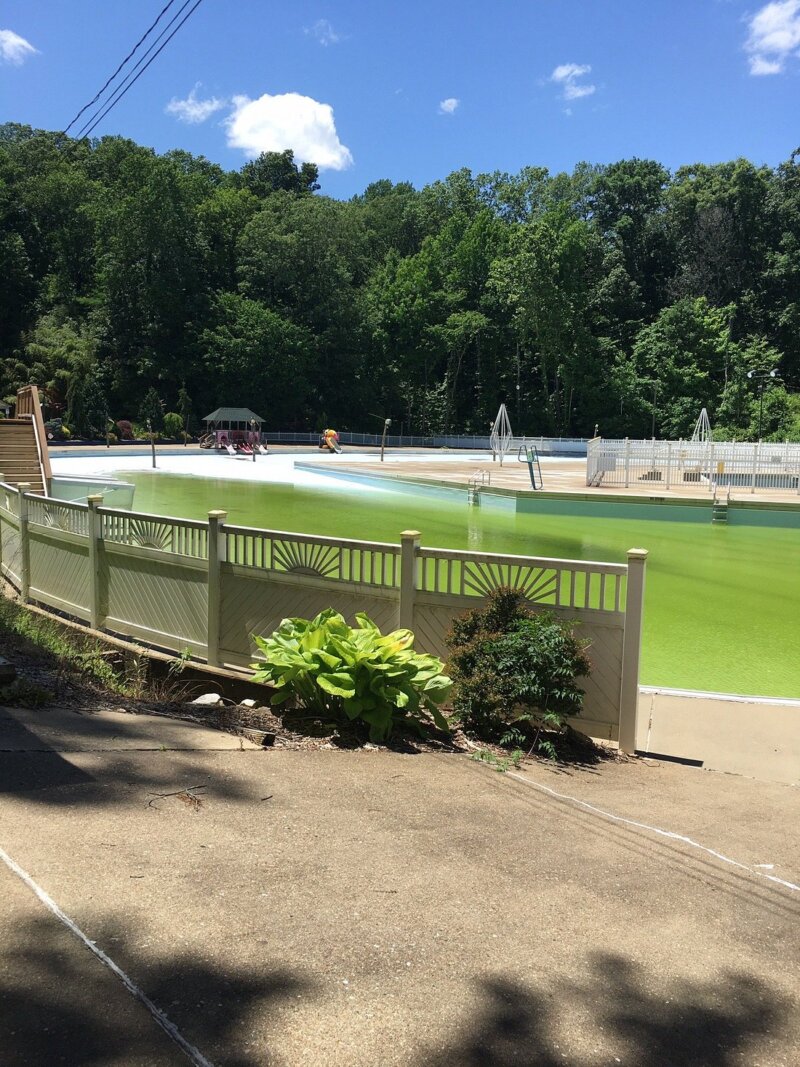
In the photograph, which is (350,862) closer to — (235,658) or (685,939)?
(685,939)

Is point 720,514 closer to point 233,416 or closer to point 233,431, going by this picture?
point 233,416

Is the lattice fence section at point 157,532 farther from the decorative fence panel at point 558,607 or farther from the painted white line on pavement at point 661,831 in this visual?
the painted white line on pavement at point 661,831

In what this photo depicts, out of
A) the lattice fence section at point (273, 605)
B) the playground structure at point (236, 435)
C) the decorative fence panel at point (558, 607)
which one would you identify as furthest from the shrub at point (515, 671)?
the playground structure at point (236, 435)

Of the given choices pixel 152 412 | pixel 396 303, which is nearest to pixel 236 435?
pixel 152 412

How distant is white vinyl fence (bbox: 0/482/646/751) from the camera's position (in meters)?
5.27

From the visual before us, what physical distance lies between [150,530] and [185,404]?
5202 cm

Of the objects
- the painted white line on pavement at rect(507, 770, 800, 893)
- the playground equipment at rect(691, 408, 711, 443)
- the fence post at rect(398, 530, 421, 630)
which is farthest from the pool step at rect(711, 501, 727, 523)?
the playground equipment at rect(691, 408, 711, 443)

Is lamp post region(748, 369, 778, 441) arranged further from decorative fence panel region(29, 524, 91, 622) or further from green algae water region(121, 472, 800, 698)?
decorative fence panel region(29, 524, 91, 622)

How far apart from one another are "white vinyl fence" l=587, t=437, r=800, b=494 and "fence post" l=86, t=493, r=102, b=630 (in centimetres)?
1931

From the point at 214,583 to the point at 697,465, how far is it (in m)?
22.9

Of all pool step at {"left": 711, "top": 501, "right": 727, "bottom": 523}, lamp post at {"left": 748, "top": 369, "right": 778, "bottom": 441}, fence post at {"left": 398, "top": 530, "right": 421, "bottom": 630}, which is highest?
lamp post at {"left": 748, "top": 369, "right": 778, "bottom": 441}

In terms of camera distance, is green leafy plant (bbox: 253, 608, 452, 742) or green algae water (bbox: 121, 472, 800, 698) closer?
green leafy plant (bbox: 253, 608, 452, 742)

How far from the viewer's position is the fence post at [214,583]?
6.44m

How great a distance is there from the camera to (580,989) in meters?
2.31
